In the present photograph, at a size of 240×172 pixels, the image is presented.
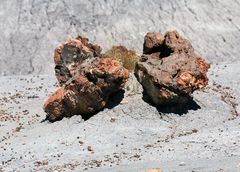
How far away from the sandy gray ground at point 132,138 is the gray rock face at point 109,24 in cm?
1812

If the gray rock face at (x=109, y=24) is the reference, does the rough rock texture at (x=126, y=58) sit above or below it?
above

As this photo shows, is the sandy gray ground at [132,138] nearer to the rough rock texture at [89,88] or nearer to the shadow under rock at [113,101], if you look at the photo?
the shadow under rock at [113,101]

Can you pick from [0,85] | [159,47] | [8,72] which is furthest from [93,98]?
[8,72]

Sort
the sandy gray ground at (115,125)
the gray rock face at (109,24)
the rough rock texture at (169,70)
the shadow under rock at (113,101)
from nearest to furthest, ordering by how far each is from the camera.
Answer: the sandy gray ground at (115,125) < the rough rock texture at (169,70) < the shadow under rock at (113,101) < the gray rock face at (109,24)

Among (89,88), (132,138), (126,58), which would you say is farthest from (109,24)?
(132,138)

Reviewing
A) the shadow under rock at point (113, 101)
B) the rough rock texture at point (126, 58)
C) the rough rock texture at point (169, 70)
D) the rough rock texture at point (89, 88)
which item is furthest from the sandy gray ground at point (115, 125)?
the rough rock texture at point (126, 58)

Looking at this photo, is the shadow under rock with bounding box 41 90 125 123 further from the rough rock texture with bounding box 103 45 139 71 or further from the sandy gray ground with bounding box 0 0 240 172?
the rough rock texture with bounding box 103 45 139 71

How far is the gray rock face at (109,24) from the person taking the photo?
42906mm

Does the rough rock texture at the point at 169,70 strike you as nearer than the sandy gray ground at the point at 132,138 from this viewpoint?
No

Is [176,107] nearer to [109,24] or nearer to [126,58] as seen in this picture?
[126,58]

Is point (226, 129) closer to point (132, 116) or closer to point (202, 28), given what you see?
point (132, 116)

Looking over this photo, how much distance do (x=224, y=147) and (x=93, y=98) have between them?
606 centimetres

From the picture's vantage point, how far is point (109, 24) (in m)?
44.8

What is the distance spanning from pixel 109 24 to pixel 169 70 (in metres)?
24.7
